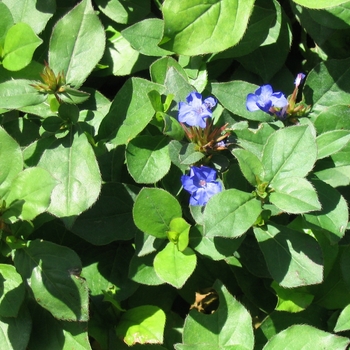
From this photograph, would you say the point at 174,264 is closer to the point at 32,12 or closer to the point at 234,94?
the point at 234,94

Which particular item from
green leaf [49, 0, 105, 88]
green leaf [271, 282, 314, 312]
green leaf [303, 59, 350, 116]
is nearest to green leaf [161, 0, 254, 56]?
green leaf [49, 0, 105, 88]

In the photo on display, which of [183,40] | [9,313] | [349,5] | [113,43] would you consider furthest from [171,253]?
[349,5]

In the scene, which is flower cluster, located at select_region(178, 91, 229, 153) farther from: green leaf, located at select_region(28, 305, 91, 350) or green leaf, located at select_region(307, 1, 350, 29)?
green leaf, located at select_region(28, 305, 91, 350)

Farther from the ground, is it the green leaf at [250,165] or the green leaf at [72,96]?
the green leaf at [72,96]

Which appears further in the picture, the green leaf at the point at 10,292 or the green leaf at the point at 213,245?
the green leaf at the point at 213,245

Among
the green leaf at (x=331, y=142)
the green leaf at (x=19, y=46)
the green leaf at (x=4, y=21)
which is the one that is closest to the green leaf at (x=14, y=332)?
the green leaf at (x=19, y=46)

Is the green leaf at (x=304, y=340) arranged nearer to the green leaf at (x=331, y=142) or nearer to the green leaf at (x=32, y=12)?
the green leaf at (x=331, y=142)

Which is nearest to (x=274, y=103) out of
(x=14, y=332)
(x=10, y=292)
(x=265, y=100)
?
(x=265, y=100)
